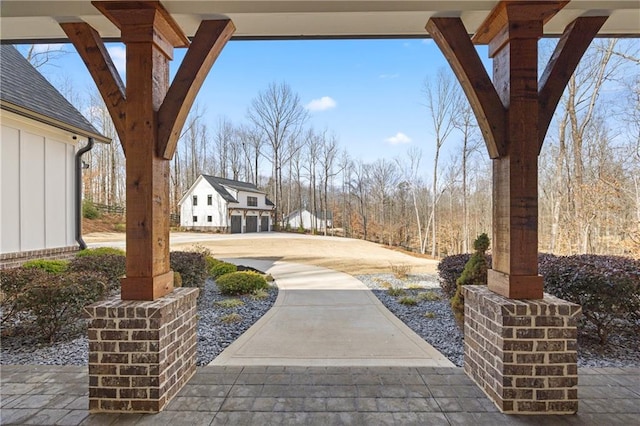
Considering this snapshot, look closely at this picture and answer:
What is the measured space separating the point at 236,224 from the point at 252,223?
7.30ft

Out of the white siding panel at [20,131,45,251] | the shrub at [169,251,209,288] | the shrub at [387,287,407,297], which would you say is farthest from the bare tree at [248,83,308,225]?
the shrub at [169,251,209,288]

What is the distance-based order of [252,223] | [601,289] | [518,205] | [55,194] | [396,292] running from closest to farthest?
1. [518,205]
2. [601,289]
3. [396,292]
4. [55,194]
5. [252,223]

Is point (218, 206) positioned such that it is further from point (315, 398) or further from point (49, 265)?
point (315, 398)

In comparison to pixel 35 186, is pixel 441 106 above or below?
above

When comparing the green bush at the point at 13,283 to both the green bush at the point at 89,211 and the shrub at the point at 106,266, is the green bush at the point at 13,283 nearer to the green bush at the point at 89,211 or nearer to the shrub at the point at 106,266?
the shrub at the point at 106,266

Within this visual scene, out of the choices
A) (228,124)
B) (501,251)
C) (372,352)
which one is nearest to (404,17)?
(501,251)

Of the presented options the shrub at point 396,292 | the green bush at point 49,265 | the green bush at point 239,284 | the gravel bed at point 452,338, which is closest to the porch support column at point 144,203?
the gravel bed at point 452,338

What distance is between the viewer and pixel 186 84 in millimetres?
2537

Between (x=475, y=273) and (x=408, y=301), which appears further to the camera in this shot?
(x=408, y=301)

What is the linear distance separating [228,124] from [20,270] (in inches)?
1139

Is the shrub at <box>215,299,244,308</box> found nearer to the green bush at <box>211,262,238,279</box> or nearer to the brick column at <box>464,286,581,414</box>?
the green bush at <box>211,262,238,279</box>

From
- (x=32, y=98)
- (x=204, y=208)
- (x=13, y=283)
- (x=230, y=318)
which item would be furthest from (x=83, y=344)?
(x=204, y=208)

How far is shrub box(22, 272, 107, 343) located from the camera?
376 cm

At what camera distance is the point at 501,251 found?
258cm
